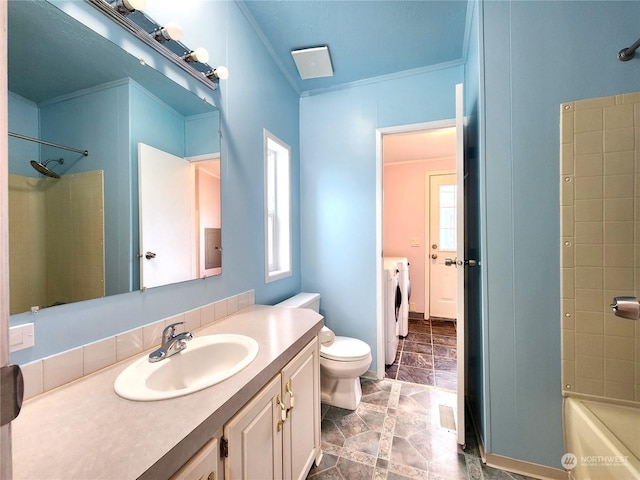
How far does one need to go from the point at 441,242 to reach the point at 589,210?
282 centimetres

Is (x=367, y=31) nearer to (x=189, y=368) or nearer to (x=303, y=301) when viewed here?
(x=303, y=301)

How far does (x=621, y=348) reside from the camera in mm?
1011

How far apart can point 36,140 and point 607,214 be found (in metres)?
2.08

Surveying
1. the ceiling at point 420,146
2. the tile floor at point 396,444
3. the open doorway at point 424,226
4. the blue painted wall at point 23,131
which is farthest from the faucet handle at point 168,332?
the open doorway at point 424,226

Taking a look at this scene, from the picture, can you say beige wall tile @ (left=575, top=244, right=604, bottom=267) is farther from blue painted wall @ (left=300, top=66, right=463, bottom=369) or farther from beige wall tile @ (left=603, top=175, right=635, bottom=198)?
blue painted wall @ (left=300, top=66, right=463, bottom=369)

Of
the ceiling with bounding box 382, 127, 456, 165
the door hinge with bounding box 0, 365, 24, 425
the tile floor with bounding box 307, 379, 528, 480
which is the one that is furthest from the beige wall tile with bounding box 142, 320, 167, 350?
the ceiling with bounding box 382, 127, 456, 165

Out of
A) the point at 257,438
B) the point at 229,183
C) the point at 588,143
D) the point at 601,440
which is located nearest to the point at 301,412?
the point at 257,438

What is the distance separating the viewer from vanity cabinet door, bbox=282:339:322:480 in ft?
3.47

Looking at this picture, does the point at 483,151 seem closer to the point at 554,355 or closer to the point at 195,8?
the point at 554,355

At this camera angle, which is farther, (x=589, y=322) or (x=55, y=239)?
(x=589, y=322)

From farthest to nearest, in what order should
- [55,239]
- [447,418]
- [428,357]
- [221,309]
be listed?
[428,357], [447,418], [221,309], [55,239]

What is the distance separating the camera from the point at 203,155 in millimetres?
1350

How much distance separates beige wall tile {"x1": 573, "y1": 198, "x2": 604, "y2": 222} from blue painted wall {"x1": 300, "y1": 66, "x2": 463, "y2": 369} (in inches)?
50.6

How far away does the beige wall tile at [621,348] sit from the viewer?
1.01 metres
